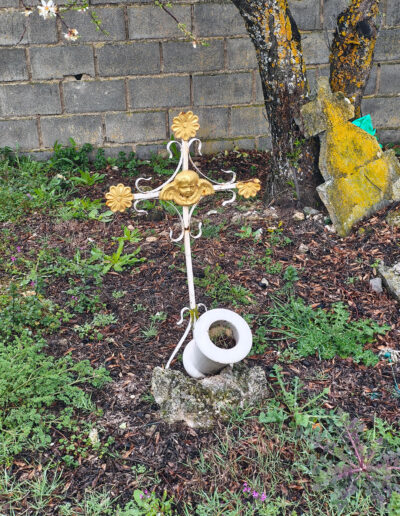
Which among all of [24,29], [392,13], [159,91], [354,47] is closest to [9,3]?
[24,29]

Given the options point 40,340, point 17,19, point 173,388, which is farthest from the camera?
point 17,19

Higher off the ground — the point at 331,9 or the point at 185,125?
the point at 331,9

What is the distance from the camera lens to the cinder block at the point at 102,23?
13.5 feet

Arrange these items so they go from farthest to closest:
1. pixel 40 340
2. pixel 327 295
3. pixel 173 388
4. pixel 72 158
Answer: pixel 72 158
pixel 327 295
pixel 40 340
pixel 173 388

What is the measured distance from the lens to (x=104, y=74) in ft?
14.1

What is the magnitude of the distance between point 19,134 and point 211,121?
5.24 feet

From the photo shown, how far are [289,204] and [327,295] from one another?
2.90ft

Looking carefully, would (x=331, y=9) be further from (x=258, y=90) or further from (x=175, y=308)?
(x=175, y=308)

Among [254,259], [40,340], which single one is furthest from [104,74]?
[40,340]

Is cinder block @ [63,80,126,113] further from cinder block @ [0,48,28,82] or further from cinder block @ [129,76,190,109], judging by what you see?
cinder block @ [0,48,28,82]

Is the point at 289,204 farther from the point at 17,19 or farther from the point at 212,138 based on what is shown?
the point at 17,19

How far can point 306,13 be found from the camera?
14.0 feet

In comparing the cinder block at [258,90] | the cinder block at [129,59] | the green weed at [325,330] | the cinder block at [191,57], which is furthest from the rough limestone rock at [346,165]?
the cinder block at [129,59]

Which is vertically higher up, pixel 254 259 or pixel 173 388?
pixel 254 259
